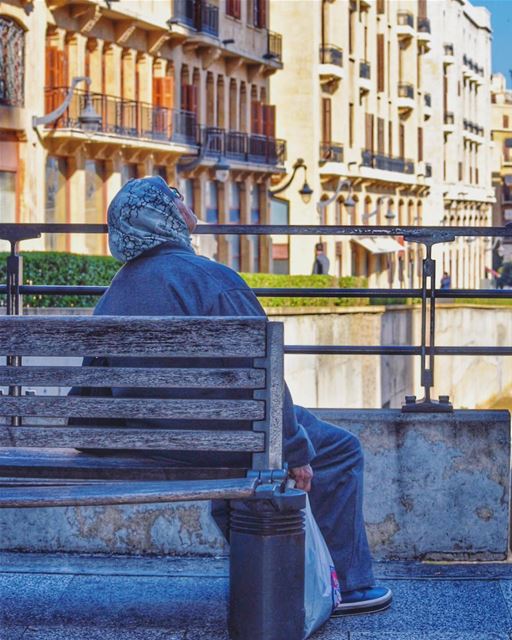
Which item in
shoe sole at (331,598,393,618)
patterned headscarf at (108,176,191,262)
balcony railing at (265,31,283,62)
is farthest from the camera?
balcony railing at (265,31,283,62)

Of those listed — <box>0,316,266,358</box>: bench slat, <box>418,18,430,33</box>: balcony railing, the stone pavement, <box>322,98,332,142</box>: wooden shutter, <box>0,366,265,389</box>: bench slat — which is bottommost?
the stone pavement

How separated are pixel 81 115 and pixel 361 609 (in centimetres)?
3110

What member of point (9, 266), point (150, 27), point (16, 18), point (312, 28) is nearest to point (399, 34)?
point (312, 28)

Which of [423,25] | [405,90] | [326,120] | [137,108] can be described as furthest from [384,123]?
[137,108]

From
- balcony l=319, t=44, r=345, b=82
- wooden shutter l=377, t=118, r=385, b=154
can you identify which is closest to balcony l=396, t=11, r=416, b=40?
wooden shutter l=377, t=118, r=385, b=154

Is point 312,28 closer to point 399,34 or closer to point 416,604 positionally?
point 399,34

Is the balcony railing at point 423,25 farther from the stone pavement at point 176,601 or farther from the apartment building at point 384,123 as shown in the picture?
the stone pavement at point 176,601

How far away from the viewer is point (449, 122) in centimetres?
9331

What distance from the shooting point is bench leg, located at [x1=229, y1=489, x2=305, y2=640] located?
529 cm

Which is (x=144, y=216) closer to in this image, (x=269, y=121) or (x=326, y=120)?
(x=269, y=121)

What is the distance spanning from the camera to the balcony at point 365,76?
70812mm

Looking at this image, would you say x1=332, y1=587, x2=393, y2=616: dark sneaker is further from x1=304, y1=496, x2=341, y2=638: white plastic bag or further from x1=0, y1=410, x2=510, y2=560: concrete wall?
x1=0, y1=410, x2=510, y2=560: concrete wall

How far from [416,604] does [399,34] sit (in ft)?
244

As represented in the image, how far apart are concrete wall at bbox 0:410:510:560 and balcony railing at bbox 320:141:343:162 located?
184 ft
